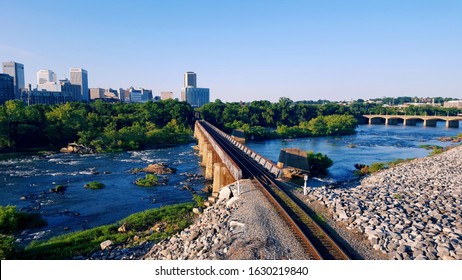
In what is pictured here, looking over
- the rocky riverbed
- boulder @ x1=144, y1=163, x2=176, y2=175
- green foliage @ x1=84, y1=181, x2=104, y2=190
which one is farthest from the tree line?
the rocky riverbed

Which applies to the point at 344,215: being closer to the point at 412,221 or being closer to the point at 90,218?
the point at 412,221

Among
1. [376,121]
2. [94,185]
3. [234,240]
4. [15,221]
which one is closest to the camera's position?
[234,240]

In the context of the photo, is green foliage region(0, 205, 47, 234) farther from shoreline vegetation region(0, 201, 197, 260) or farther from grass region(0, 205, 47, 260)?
shoreline vegetation region(0, 201, 197, 260)

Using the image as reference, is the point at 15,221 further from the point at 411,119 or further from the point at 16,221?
the point at 411,119

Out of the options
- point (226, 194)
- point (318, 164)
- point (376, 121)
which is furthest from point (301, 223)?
point (376, 121)

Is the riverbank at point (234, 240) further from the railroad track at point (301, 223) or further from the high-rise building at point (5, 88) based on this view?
the high-rise building at point (5, 88)

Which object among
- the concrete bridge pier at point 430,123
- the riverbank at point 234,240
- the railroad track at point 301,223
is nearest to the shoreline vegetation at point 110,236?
the riverbank at point 234,240

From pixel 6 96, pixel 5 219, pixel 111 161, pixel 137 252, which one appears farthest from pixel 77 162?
pixel 6 96
